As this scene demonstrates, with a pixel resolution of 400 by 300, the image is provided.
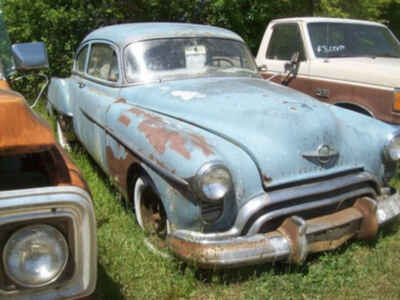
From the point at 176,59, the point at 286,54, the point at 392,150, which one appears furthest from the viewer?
the point at 286,54

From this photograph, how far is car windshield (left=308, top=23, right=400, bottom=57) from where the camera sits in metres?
4.99

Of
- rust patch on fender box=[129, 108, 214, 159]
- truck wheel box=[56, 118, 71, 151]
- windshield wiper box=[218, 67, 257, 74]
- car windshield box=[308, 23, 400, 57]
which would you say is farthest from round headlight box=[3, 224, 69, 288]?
car windshield box=[308, 23, 400, 57]

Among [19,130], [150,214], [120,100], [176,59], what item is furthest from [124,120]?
[19,130]

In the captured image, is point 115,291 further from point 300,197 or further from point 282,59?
point 282,59

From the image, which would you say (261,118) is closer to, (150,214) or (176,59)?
(150,214)

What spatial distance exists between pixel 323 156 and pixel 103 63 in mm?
2506

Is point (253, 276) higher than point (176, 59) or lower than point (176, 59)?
lower

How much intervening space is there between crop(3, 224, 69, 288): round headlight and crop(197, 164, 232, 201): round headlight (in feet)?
3.15

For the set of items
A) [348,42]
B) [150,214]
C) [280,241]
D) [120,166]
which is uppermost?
[348,42]

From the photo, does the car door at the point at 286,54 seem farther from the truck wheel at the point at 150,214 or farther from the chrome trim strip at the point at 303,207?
the truck wheel at the point at 150,214

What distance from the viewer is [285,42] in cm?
539

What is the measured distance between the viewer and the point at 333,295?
8.04 feet

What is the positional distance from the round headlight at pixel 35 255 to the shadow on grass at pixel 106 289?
112 cm

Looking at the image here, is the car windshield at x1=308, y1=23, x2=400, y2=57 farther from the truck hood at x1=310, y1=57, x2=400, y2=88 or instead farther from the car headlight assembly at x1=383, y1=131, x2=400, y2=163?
the car headlight assembly at x1=383, y1=131, x2=400, y2=163
